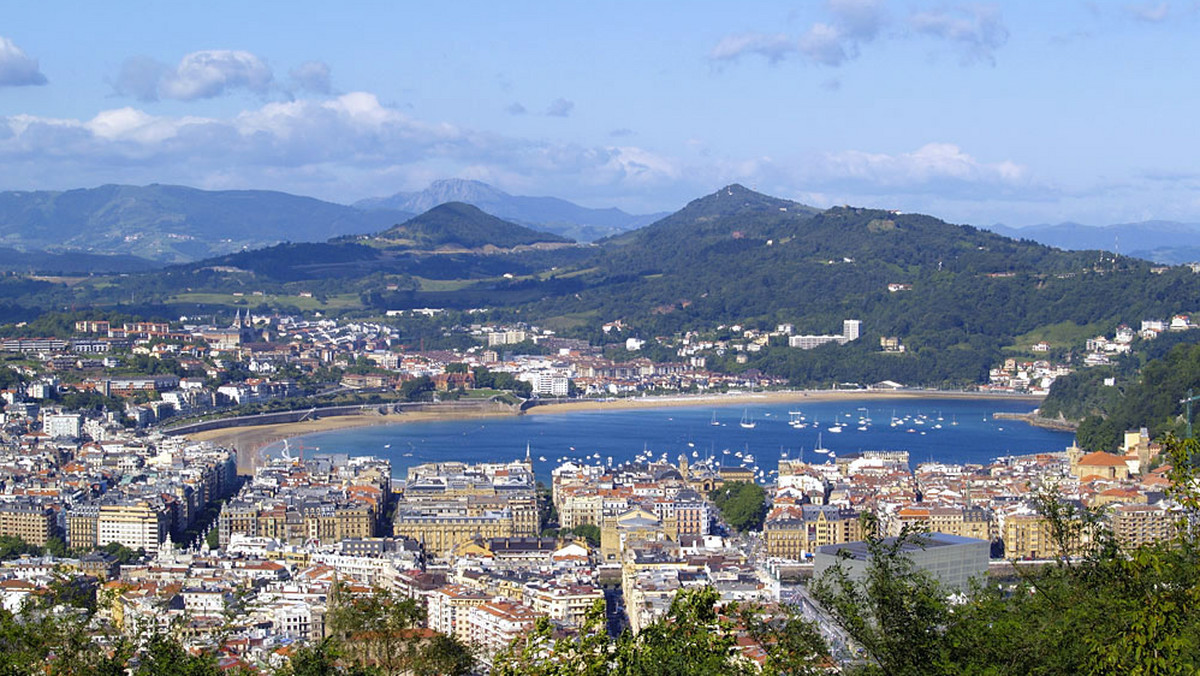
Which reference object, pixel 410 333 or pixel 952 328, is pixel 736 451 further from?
pixel 410 333

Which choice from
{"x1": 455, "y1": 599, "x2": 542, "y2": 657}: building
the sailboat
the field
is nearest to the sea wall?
the sailboat

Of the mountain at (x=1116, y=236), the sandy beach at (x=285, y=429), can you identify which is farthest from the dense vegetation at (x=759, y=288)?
the mountain at (x=1116, y=236)

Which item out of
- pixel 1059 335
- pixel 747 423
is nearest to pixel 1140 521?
pixel 747 423

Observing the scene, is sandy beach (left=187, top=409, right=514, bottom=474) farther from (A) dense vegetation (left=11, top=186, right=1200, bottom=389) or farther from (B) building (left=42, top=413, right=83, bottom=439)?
(A) dense vegetation (left=11, top=186, right=1200, bottom=389)

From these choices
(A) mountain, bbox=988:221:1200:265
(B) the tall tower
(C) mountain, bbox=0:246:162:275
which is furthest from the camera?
(A) mountain, bbox=988:221:1200:265

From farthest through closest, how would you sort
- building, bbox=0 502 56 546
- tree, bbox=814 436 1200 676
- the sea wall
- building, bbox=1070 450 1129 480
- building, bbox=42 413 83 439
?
the sea wall → building, bbox=42 413 83 439 → building, bbox=1070 450 1129 480 → building, bbox=0 502 56 546 → tree, bbox=814 436 1200 676
